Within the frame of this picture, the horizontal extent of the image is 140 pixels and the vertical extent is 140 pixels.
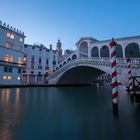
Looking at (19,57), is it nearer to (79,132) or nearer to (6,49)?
(6,49)

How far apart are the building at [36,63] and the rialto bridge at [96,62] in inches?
277

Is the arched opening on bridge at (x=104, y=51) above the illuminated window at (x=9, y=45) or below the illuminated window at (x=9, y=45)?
below

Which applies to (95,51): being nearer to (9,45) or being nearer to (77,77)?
(77,77)

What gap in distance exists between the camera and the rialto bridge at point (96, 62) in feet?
37.4

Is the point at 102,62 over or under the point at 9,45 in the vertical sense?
under

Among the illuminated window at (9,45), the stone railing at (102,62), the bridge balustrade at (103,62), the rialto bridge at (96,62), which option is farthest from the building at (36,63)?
the bridge balustrade at (103,62)

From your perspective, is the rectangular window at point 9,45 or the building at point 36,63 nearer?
the rectangular window at point 9,45

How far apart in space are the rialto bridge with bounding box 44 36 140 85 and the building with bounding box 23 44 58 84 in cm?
703

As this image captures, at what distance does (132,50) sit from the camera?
19.9 metres

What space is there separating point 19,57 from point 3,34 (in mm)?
4386

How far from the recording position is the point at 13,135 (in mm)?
2156

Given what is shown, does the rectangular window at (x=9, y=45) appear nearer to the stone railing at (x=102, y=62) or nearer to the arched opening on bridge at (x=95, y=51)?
the stone railing at (x=102, y=62)

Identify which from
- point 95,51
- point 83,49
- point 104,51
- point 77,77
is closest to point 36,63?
point 77,77

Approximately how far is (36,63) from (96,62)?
18.6m
